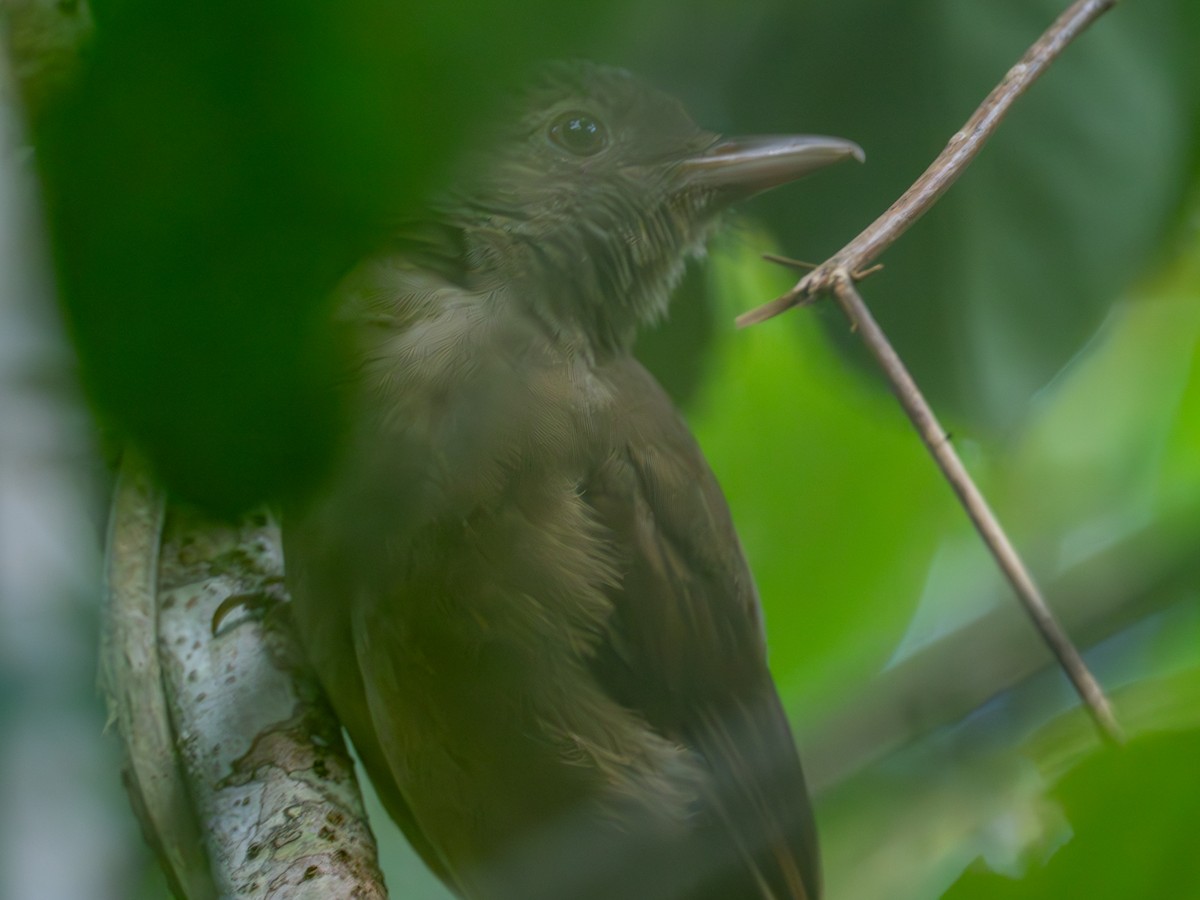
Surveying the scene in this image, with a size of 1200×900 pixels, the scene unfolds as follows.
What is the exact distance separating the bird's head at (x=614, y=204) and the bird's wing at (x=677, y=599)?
6.5 inches

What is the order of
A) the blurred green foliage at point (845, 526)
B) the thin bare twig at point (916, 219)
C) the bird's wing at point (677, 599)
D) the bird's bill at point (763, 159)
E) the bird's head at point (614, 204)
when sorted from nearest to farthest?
the blurred green foliage at point (845, 526) < the thin bare twig at point (916, 219) < the bird's bill at point (763, 159) < the bird's head at point (614, 204) < the bird's wing at point (677, 599)

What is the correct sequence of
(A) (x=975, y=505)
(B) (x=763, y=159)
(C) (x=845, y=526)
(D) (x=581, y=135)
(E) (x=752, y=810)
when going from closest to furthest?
1. (A) (x=975, y=505)
2. (C) (x=845, y=526)
3. (E) (x=752, y=810)
4. (B) (x=763, y=159)
5. (D) (x=581, y=135)

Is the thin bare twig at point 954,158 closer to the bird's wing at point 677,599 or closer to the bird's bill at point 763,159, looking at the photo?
the bird's bill at point 763,159

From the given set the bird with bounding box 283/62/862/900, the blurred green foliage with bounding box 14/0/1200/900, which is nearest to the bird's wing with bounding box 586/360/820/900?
the bird with bounding box 283/62/862/900

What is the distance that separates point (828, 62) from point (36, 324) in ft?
3.24

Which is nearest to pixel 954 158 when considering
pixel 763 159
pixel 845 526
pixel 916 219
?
pixel 916 219

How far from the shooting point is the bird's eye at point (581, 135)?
216cm

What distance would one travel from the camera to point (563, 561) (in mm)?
2035

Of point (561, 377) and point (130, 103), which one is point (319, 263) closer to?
point (130, 103)

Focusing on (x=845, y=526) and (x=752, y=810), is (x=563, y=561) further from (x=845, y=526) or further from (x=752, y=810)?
(x=845, y=526)

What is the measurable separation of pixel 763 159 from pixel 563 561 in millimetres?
756

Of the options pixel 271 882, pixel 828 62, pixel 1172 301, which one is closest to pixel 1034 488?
pixel 1172 301

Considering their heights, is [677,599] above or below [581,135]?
below

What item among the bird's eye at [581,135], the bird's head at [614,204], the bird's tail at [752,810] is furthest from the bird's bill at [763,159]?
the bird's tail at [752,810]
